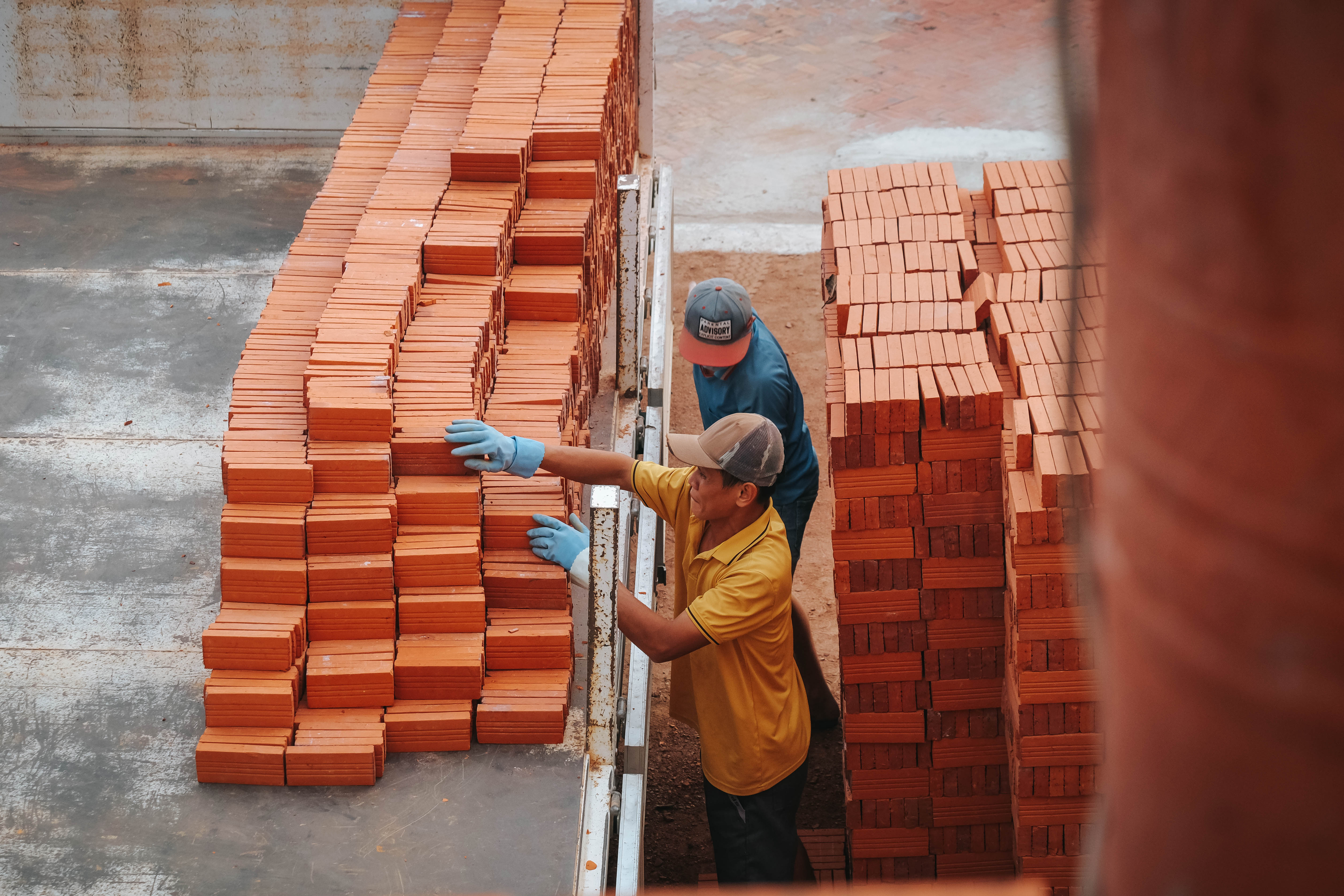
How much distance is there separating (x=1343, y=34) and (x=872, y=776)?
5882 mm

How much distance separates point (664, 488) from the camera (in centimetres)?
512

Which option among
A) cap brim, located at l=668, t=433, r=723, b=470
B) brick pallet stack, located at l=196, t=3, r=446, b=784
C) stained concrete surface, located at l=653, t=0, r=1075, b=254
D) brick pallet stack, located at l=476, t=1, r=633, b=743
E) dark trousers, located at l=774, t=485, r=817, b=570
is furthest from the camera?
stained concrete surface, located at l=653, t=0, r=1075, b=254

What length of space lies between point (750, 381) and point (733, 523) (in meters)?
1.58

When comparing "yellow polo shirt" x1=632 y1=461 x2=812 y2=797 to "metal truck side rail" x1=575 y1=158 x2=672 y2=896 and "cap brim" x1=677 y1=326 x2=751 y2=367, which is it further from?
"cap brim" x1=677 y1=326 x2=751 y2=367

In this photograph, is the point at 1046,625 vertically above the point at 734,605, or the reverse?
the point at 734,605

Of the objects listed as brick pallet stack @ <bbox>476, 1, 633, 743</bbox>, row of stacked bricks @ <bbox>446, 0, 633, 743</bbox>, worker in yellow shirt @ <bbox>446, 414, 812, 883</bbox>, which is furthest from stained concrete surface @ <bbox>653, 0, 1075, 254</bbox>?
worker in yellow shirt @ <bbox>446, 414, 812, 883</bbox>

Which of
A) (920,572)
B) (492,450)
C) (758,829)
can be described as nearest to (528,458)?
(492,450)

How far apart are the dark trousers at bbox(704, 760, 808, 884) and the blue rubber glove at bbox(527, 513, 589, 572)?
1183mm

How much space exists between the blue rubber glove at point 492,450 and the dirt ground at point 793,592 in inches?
105

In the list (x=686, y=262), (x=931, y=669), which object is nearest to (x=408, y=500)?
(x=931, y=669)

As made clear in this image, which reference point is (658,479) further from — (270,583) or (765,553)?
(270,583)

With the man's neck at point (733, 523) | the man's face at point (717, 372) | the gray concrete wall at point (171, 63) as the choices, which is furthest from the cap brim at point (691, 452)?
the gray concrete wall at point (171, 63)

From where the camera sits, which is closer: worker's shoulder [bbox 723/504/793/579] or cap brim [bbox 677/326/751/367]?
worker's shoulder [bbox 723/504/793/579]

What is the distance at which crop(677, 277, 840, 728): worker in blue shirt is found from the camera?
236 inches
